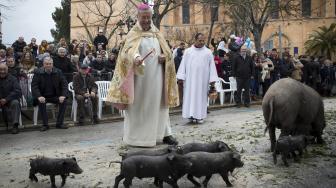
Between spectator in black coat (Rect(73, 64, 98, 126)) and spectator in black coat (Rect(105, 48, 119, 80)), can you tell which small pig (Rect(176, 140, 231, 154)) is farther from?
spectator in black coat (Rect(105, 48, 119, 80))

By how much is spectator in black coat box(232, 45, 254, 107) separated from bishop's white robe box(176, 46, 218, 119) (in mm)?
4433

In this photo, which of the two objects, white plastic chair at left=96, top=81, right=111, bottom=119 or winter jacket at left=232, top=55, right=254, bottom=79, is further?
winter jacket at left=232, top=55, right=254, bottom=79

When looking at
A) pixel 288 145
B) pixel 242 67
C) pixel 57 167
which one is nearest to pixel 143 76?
pixel 57 167

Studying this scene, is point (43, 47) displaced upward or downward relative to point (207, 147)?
upward

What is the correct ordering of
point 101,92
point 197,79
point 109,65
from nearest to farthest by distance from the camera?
point 197,79, point 101,92, point 109,65

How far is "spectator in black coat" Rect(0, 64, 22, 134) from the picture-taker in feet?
A: 39.1

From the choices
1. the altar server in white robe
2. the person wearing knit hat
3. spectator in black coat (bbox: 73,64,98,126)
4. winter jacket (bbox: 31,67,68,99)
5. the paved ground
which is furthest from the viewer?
spectator in black coat (bbox: 73,64,98,126)

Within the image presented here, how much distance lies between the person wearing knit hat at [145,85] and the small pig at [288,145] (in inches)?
83.8

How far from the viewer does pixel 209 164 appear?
598cm

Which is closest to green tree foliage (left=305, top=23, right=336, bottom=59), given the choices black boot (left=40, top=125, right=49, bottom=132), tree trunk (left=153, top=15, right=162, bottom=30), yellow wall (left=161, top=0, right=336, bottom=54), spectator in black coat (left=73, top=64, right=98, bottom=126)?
yellow wall (left=161, top=0, right=336, bottom=54)

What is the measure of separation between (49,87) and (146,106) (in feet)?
16.5

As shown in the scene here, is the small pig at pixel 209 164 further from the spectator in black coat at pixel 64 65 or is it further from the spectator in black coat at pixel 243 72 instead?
the spectator in black coat at pixel 243 72

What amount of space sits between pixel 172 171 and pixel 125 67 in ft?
8.67

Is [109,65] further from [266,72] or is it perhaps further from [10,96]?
[266,72]
